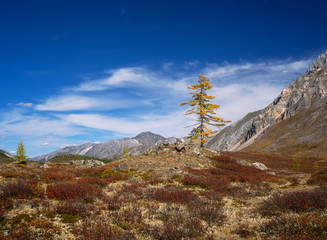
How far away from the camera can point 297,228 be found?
241 inches

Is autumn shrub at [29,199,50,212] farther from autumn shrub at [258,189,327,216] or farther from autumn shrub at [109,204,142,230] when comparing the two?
autumn shrub at [258,189,327,216]

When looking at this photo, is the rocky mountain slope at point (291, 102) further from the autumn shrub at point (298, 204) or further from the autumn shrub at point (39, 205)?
the autumn shrub at point (39, 205)

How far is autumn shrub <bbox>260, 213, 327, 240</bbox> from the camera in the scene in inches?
214

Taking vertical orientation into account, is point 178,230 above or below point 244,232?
above

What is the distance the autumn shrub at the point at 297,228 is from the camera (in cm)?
544

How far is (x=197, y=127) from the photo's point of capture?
131ft

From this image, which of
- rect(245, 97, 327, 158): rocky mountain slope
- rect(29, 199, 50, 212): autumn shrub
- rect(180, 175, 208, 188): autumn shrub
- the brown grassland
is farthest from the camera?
rect(245, 97, 327, 158): rocky mountain slope

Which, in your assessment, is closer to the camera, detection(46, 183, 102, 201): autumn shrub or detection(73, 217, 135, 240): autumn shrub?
detection(73, 217, 135, 240): autumn shrub

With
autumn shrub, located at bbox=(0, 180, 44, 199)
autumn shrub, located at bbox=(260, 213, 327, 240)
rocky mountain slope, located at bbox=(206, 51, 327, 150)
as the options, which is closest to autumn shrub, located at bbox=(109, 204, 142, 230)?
autumn shrub, located at bbox=(260, 213, 327, 240)

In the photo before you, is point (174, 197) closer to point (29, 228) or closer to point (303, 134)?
point (29, 228)

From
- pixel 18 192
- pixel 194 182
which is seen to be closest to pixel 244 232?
pixel 194 182

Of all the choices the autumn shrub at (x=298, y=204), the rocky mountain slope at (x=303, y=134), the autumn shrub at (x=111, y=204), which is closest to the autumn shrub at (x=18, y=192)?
the autumn shrub at (x=111, y=204)

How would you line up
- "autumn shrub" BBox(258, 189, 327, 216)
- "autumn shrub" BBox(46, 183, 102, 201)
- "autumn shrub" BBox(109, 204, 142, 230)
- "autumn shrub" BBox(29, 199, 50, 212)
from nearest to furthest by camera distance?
"autumn shrub" BBox(109, 204, 142, 230)
"autumn shrub" BBox(258, 189, 327, 216)
"autumn shrub" BBox(29, 199, 50, 212)
"autumn shrub" BBox(46, 183, 102, 201)

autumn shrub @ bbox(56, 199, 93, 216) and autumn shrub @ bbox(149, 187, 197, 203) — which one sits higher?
autumn shrub @ bbox(56, 199, 93, 216)
